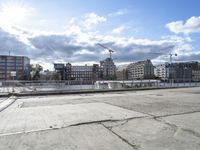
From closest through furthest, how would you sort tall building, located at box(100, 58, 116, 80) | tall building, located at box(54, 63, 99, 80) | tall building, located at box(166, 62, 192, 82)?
tall building, located at box(166, 62, 192, 82) → tall building, located at box(54, 63, 99, 80) → tall building, located at box(100, 58, 116, 80)

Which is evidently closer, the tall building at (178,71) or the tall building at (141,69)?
the tall building at (178,71)

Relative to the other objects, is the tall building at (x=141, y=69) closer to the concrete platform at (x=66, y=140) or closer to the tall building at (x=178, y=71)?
the tall building at (x=178, y=71)

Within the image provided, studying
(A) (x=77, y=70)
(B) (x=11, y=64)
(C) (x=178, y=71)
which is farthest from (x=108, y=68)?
(B) (x=11, y=64)

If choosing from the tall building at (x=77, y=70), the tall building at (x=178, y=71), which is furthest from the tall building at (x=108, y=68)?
the tall building at (x=178, y=71)

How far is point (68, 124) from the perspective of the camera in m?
5.48

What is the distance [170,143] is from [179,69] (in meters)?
106

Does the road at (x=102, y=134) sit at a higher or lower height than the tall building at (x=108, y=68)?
lower

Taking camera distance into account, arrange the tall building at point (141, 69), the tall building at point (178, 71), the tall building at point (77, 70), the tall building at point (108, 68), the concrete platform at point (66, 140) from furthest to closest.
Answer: the tall building at point (108, 68) → the tall building at point (141, 69) → the tall building at point (77, 70) → the tall building at point (178, 71) → the concrete platform at point (66, 140)

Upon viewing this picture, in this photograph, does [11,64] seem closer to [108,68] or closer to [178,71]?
[108,68]

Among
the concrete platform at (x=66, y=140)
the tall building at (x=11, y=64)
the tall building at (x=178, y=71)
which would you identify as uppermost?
the tall building at (x=11, y=64)

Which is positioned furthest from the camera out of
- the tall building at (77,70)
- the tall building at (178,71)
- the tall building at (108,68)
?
the tall building at (108,68)

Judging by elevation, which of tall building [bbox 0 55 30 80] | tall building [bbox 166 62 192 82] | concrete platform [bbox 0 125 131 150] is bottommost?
concrete platform [bbox 0 125 131 150]

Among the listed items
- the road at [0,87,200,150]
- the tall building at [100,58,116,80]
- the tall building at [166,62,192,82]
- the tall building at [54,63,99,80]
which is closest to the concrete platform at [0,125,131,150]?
the road at [0,87,200,150]

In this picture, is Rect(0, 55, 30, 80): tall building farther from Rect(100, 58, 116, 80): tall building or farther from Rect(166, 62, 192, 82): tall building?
Rect(166, 62, 192, 82): tall building
